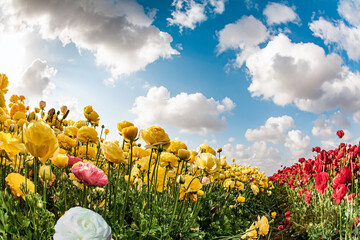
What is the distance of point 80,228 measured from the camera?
2.33 feet

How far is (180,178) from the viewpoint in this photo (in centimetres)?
133

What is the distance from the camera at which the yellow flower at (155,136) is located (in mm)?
1353

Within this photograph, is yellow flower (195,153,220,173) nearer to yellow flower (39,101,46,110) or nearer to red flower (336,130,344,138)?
yellow flower (39,101,46,110)

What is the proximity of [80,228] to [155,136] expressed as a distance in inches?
27.1

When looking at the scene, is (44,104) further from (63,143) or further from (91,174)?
(91,174)

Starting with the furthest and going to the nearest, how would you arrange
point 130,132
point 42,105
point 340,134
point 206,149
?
point 340,134
point 42,105
point 206,149
point 130,132

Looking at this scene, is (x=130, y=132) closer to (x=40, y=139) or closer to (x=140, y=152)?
(x=40, y=139)

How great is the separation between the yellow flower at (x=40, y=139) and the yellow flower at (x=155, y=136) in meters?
0.50

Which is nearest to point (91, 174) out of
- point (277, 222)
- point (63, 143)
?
point (63, 143)

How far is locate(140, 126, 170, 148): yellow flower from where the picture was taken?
135 cm

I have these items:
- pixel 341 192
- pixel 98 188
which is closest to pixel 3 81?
pixel 98 188

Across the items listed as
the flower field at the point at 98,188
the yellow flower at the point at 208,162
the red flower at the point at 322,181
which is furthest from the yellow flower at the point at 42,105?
the red flower at the point at 322,181

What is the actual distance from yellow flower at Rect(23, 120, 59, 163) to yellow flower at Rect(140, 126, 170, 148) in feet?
1.64

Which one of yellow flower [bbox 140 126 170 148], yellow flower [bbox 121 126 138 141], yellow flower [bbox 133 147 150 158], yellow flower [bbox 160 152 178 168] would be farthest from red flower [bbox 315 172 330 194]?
yellow flower [bbox 121 126 138 141]
